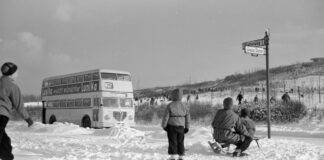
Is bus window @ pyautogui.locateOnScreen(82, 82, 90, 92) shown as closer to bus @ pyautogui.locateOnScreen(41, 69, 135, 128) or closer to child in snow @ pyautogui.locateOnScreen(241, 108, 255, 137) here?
bus @ pyautogui.locateOnScreen(41, 69, 135, 128)

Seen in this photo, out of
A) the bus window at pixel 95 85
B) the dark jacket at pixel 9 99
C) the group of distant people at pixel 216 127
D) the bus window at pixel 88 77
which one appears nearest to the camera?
the dark jacket at pixel 9 99

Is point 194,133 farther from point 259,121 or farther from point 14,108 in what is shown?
point 259,121

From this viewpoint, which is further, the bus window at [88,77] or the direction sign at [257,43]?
the bus window at [88,77]

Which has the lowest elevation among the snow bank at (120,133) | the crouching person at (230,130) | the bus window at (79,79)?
the snow bank at (120,133)

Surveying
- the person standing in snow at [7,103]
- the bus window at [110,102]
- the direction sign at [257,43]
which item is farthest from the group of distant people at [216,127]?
the bus window at [110,102]

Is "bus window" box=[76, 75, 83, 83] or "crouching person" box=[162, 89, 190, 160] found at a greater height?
"bus window" box=[76, 75, 83, 83]

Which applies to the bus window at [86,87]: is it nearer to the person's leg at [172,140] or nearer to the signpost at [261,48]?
the signpost at [261,48]

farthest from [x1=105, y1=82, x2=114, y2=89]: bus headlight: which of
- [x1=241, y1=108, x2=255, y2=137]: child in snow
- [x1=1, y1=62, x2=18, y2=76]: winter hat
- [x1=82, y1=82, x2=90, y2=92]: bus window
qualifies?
[x1=1, y1=62, x2=18, y2=76]: winter hat

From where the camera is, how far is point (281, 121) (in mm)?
29109

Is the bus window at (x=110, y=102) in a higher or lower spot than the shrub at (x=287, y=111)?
higher

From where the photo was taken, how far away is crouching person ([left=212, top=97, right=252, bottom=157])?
33.9ft

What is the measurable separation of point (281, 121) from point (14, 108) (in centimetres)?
2414

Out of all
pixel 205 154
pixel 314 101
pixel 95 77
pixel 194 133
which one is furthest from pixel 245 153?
pixel 314 101

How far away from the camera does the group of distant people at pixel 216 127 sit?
980cm
